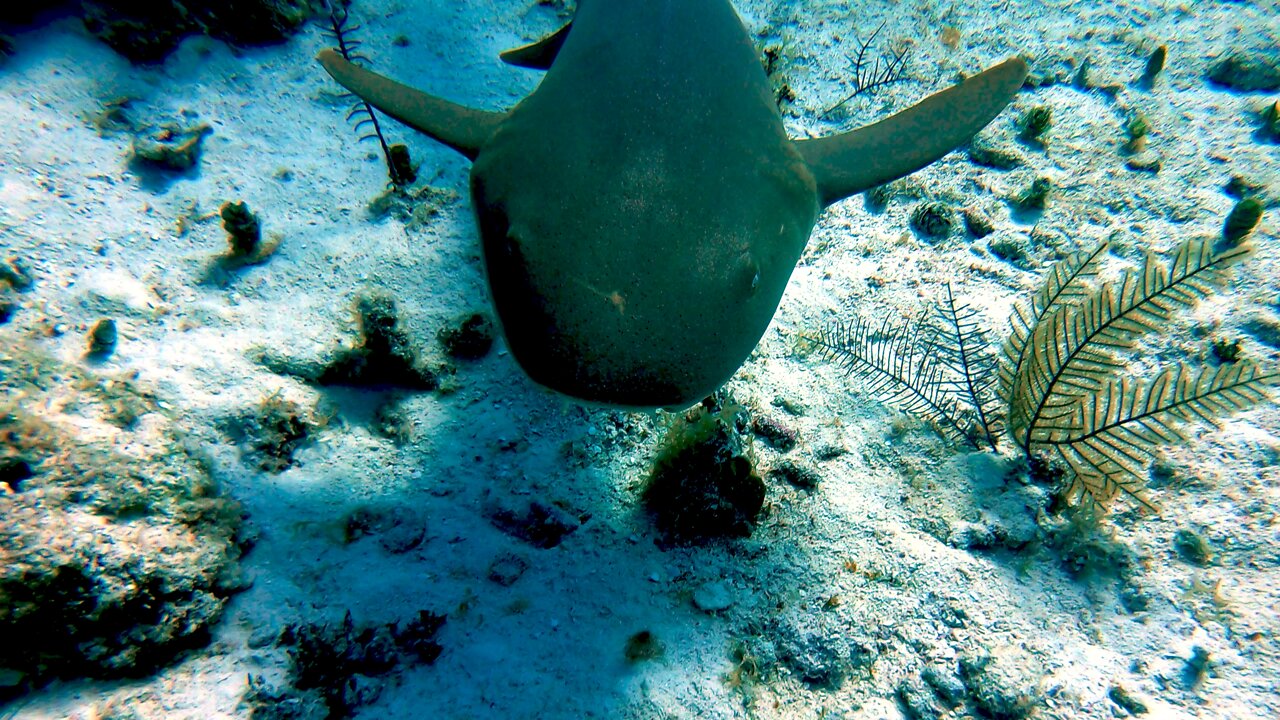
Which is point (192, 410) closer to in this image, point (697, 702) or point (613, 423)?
point (613, 423)

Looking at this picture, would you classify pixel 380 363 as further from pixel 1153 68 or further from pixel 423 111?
pixel 1153 68

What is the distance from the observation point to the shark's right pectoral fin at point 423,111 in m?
2.93

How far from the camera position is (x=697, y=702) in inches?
91.7

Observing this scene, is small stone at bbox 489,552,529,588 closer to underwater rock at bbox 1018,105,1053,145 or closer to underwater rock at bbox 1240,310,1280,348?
underwater rock at bbox 1240,310,1280,348

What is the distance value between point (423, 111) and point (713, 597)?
3.08 metres

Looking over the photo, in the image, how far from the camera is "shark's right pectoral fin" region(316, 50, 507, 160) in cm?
293

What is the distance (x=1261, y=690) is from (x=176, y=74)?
8.35 metres

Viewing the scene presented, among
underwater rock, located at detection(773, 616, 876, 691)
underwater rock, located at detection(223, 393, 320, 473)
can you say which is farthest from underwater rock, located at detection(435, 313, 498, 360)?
underwater rock, located at detection(773, 616, 876, 691)

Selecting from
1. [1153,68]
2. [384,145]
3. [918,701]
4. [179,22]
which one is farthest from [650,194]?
[1153,68]

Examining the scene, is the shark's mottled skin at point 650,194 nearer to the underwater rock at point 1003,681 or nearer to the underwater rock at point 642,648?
the underwater rock at point 642,648

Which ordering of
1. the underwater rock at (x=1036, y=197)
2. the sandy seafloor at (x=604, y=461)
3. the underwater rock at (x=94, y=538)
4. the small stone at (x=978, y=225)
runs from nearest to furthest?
the underwater rock at (x=94, y=538), the sandy seafloor at (x=604, y=461), the small stone at (x=978, y=225), the underwater rock at (x=1036, y=197)

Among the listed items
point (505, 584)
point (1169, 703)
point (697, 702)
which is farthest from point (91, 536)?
point (1169, 703)

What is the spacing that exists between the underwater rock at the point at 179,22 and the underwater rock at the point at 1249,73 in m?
9.04

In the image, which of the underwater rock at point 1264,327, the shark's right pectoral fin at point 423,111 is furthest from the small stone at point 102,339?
the underwater rock at point 1264,327
